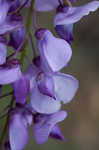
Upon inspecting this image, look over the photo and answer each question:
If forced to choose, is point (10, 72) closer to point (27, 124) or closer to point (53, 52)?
point (53, 52)

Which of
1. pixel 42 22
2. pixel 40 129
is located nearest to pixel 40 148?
pixel 42 22

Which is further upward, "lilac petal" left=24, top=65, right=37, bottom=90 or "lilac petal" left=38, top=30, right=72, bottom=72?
"lilac petal" left=38, top=30, right=72, bottom=72

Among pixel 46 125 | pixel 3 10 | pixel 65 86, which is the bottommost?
pixel 46 125

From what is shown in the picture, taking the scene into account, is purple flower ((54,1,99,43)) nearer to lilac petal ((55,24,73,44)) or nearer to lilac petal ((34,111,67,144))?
lilac petal ((55,24,73,44))

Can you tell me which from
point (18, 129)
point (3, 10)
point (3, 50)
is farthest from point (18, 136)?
point (3, 10)

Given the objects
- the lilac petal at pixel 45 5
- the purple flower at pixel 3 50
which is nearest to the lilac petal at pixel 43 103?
the purple flower at pixel 3 50

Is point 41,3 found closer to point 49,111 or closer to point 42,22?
point 49,111

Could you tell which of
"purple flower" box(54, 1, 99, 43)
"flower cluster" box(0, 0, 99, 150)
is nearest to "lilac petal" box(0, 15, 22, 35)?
"flower cluster" box(0, 0, 99, 150)
